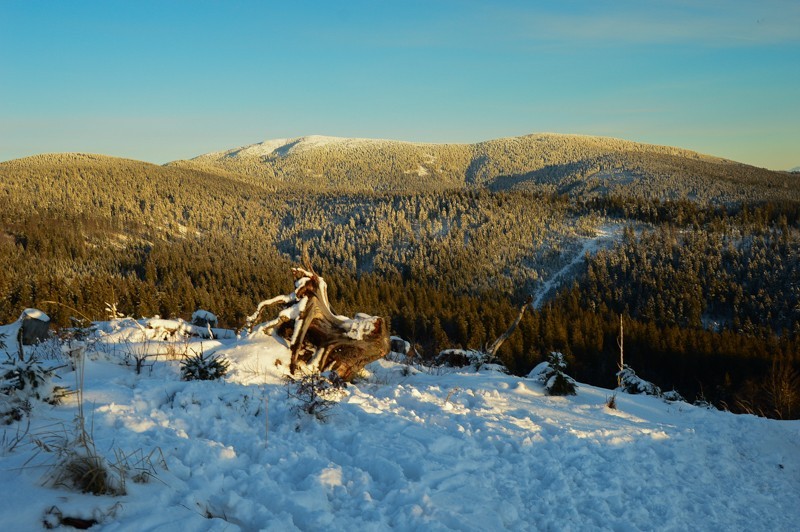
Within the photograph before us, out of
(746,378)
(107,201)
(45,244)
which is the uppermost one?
(107,201)

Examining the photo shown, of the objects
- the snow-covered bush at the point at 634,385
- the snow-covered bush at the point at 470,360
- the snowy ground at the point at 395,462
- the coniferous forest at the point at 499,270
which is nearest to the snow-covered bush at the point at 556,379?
the snowy ground at the point at 395,462

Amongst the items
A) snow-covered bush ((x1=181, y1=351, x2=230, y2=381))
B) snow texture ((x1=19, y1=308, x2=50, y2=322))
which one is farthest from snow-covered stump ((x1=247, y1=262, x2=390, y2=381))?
snow texture ((x1=19, y1=308, x2=50, y2=322))

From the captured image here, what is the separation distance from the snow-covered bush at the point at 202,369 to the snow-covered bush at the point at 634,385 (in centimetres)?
1104

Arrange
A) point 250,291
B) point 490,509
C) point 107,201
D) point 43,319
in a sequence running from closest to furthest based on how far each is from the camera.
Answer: point 490,509, point 43,319, point 250,291, point 107,201

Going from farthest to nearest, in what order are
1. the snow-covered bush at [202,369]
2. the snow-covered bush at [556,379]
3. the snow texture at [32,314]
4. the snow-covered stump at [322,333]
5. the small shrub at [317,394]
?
the snow texture at [32,314], the snow-covered stump at [322,333], the snow-covered bush at [556,379], the snow-covered bush at [202,369], the small shrub at [317,394]

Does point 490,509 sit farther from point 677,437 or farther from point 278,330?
point 278,330

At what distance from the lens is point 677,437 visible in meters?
6.94

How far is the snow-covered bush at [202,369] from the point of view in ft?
24.0

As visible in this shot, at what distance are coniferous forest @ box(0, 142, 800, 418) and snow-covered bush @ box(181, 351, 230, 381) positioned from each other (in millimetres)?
37446

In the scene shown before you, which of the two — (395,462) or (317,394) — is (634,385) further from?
(395,462)

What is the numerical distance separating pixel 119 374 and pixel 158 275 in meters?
128

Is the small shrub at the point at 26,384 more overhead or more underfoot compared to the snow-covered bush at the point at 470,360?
more overhead

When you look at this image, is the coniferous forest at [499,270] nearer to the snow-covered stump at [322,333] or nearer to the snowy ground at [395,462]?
the snow-covered stump at [322,333]

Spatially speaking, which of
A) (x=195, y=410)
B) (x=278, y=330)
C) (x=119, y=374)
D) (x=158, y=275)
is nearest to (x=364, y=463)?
(x=195, y=410)
